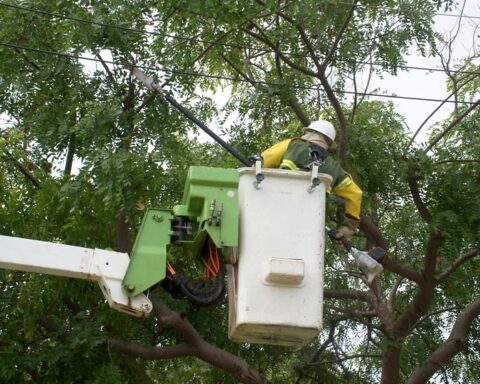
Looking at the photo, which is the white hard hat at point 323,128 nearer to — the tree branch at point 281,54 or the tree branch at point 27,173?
the tree branch at point 281,54

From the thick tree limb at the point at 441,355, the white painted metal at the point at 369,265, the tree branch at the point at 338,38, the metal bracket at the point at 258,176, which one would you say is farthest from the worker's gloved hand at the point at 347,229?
the thick tree limb at the point at 441,355

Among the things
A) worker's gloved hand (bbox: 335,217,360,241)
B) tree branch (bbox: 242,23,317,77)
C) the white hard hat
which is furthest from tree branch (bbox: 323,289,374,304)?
worker's gloved hand (bbox: 335,217,360,241)

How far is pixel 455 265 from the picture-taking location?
9.78m

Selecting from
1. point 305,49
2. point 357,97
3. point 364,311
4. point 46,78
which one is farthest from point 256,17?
point 364,311

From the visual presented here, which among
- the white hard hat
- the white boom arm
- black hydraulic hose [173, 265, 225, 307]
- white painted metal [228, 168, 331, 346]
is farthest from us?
the white hard hat

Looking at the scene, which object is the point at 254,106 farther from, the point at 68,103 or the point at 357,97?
the point at 68,103

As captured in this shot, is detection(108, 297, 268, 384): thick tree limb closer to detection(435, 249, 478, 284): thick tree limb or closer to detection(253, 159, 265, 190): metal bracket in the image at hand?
detection(435, 249, 478, 284): thick tree limb

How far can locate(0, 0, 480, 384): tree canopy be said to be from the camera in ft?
29.6

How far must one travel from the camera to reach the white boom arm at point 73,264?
18.5 ft

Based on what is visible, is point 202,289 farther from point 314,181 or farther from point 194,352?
point 194,352

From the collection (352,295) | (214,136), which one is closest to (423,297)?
(352,295)

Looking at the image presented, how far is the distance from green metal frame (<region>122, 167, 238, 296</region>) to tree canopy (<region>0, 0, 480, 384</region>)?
2.76 m

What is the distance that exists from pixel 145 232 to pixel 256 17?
431 cm

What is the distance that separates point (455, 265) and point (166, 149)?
309 cm
